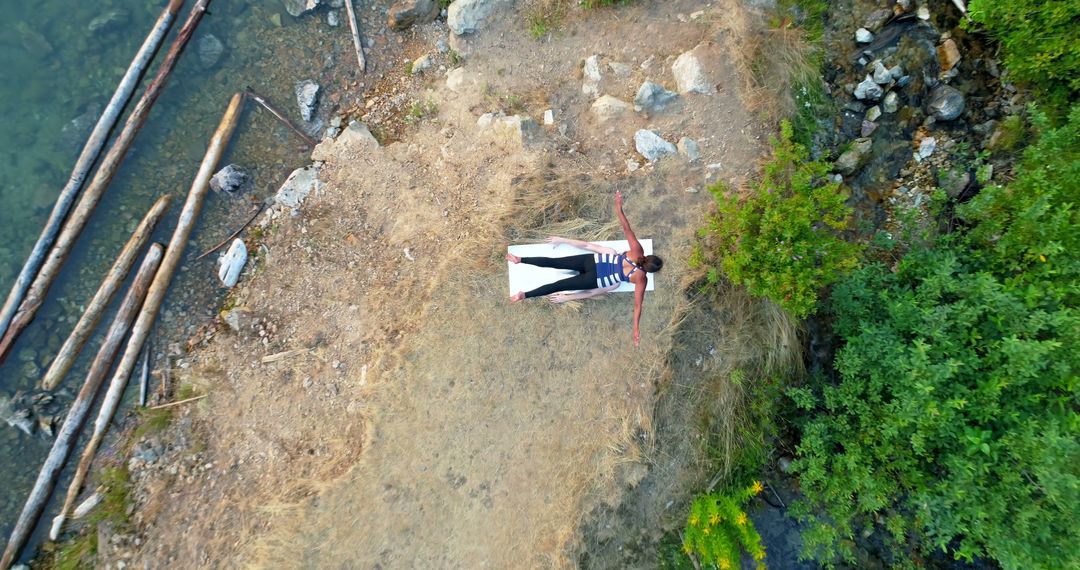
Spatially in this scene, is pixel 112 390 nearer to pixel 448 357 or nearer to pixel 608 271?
pixel 448 357

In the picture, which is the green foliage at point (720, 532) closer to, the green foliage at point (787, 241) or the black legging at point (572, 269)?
the green foliage at point (787, 241)

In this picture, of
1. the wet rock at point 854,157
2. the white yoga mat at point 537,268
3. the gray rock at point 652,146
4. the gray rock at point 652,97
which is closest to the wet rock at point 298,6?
the white yoga mat at point 537,268

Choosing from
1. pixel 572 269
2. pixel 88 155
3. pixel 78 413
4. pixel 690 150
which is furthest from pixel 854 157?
pixel 78 413

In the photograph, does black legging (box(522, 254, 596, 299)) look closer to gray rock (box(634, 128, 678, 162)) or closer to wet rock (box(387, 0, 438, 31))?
gray rock (box(634, 128, 678, 162))

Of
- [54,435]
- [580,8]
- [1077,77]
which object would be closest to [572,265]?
[580,8]

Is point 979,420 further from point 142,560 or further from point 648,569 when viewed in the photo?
point 142,560
